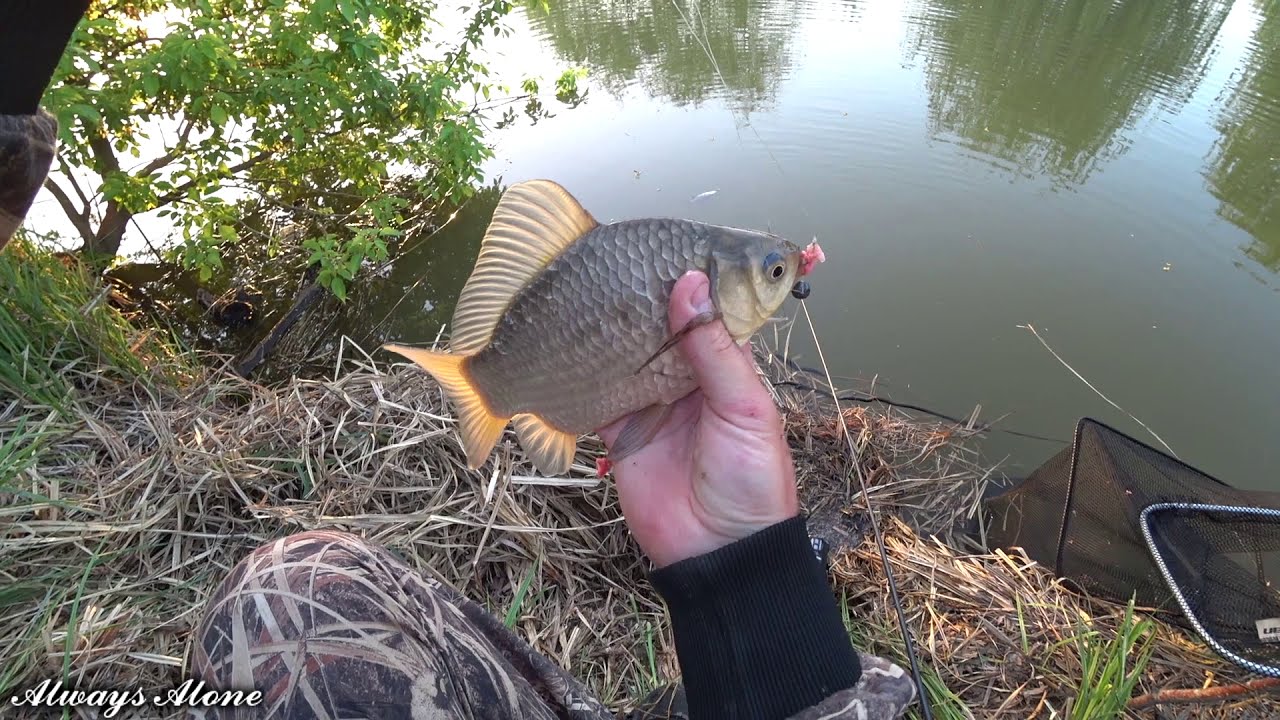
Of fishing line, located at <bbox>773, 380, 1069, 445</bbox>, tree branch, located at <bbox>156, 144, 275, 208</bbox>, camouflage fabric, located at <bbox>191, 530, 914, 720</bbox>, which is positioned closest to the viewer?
camouflage fabric, located at <bbox>191, 530, 914, 720</bbox>

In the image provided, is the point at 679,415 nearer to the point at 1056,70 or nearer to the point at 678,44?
the point at 678,44

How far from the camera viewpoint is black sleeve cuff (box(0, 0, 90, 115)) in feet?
3.73

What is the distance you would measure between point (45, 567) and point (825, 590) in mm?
2460

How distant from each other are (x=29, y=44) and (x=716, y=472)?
5.12ft

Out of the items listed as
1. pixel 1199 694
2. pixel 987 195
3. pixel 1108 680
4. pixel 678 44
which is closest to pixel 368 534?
pixel 1108 680

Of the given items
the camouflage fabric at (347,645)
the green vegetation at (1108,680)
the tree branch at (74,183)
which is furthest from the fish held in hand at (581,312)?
the tree branch at (74,183)

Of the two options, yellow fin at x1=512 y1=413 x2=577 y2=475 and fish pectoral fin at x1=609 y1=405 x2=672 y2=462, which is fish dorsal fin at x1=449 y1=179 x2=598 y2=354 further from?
fish pectoral fin at x1=609 y1=405 x2=672 y2=462

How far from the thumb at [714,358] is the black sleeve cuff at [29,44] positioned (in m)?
1.19

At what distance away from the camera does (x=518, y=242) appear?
152cm

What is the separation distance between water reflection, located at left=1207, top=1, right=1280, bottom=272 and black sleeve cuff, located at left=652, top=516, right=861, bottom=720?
568cm

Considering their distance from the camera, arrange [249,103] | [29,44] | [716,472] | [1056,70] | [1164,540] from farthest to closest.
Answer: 1. [1056,70]
2. [249,103]
3. [1164,540]
4. [716,472]
5. [29,44]

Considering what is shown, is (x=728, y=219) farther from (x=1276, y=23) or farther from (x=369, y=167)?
(x=1276, y=23)

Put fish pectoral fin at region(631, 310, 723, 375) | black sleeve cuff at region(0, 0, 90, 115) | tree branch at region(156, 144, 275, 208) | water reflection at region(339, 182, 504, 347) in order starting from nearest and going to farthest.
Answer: black sleeve cuff at region(0, 0, 90, 115), fish pectoral fin at region(631, 310, 723, 375), tree branch at region(156, 144, 275, 208), water reflection at region(339, 182, 504, 347)

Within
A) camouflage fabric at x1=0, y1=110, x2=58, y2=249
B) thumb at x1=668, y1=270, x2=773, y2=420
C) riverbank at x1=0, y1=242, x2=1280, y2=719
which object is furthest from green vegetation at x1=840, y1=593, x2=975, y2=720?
camouflage fabric at x1=0, y1=110, x2=58, y2=249
